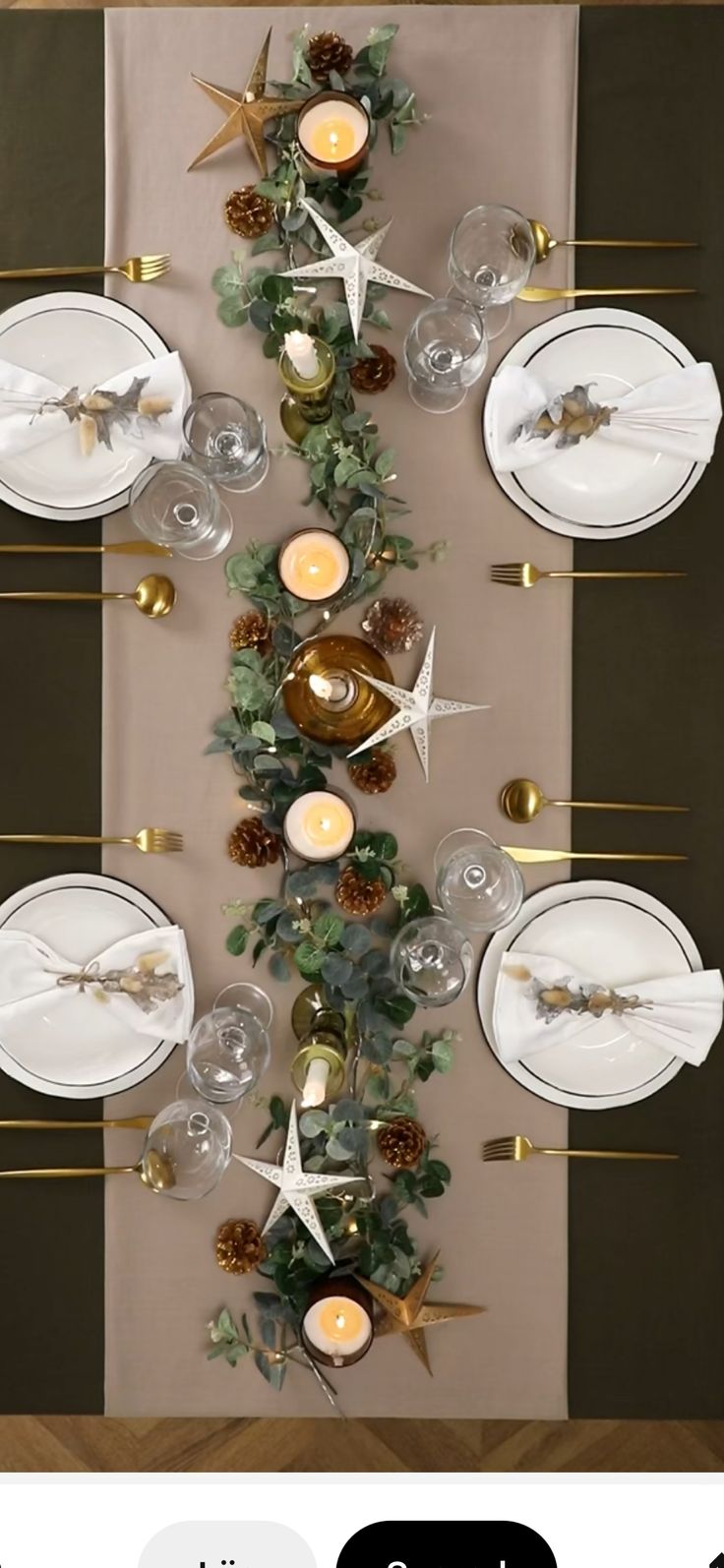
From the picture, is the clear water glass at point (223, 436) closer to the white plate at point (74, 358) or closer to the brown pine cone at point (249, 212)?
the white plate at point (74, 358)

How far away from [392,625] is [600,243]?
59 centimetres

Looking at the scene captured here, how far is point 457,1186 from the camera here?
4.61 feet

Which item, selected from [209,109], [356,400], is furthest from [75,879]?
[209,109]

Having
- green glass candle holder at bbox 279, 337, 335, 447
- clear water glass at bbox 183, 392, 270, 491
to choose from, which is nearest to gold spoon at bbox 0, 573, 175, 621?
clear water glass at bbox 183, 392, 270, 491

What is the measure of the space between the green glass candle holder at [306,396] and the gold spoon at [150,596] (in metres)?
0.26

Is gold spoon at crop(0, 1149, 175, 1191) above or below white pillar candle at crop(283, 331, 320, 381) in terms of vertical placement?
below

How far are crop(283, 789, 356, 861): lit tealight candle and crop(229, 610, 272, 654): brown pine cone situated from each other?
0.70ft

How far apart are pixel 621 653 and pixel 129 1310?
1118 mm

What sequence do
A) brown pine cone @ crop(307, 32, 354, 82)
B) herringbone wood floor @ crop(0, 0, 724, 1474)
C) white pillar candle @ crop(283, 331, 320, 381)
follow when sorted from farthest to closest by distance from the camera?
herringbone wood floor @ crop(0, 0, 724, 1474) < brown pine cone @ crop(307, 32, 354, 82) < white pillar candle @ crop(283, 331, 320, 381)

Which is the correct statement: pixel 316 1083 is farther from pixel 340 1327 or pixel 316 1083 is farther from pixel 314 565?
pixel 314 565

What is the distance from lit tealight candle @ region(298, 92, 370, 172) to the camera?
1322mm

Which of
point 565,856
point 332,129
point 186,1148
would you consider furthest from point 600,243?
point 186,1148

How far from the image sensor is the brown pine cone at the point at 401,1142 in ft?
4.35

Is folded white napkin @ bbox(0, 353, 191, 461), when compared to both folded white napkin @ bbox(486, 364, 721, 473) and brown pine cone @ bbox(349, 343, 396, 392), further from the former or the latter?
folded white napkin @ bbox(486, 364, 721, 473)
